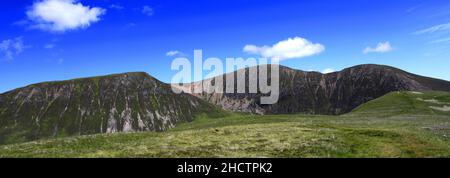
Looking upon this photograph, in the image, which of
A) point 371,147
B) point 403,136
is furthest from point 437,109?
point 371,147

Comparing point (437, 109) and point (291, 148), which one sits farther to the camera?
point (437, 109)

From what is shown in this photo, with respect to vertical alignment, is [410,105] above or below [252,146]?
above

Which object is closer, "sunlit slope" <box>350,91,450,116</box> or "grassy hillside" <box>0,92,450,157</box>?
"grassy hillside" <box>0,92,450,157</box>

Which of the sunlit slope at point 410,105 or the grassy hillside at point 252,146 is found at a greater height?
the sunlit slope at point 410,105

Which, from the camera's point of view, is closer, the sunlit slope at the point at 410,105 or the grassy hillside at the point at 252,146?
the grassy hillside at the point at 252,146

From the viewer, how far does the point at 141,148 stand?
34438 millimetres

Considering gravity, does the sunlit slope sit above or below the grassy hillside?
above

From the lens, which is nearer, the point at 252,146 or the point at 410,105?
the point at 252,146

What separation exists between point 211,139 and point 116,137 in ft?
42.4
